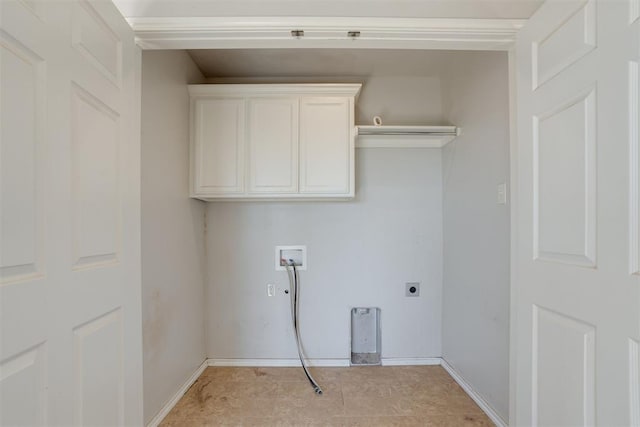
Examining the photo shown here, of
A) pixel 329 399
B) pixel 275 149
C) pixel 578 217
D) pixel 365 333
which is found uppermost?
pixel 275 149

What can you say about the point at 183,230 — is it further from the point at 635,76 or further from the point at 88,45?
the point at 635,76

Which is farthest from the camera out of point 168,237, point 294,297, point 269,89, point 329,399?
point 294,297

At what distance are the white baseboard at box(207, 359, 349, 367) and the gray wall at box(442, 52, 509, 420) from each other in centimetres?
92

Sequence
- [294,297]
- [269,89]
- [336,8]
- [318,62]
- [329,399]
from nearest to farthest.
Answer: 1. [336,8]
2. [329,399]
3. [269,89]
4. [318,62]
5. [294,297]

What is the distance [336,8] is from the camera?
1.20 meters

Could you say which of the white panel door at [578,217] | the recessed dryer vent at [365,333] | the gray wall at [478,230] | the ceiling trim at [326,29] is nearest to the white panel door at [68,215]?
the ceiling trim at [326,29]

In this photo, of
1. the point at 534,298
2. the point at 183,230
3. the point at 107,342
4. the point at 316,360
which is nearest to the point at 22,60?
the point at 107,342

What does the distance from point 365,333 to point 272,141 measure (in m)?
1.75

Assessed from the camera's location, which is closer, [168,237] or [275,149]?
[168,237]

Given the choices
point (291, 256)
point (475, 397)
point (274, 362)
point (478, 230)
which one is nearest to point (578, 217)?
point (478, 230)

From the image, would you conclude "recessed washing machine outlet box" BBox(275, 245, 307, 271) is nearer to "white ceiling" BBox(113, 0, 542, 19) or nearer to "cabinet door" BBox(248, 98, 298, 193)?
"cabinet door" BBox(248, 98, 298, 193)

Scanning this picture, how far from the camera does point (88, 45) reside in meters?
0.92

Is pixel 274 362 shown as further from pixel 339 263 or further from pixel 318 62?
pixel 318 62

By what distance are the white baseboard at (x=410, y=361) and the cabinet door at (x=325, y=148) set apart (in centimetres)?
146
